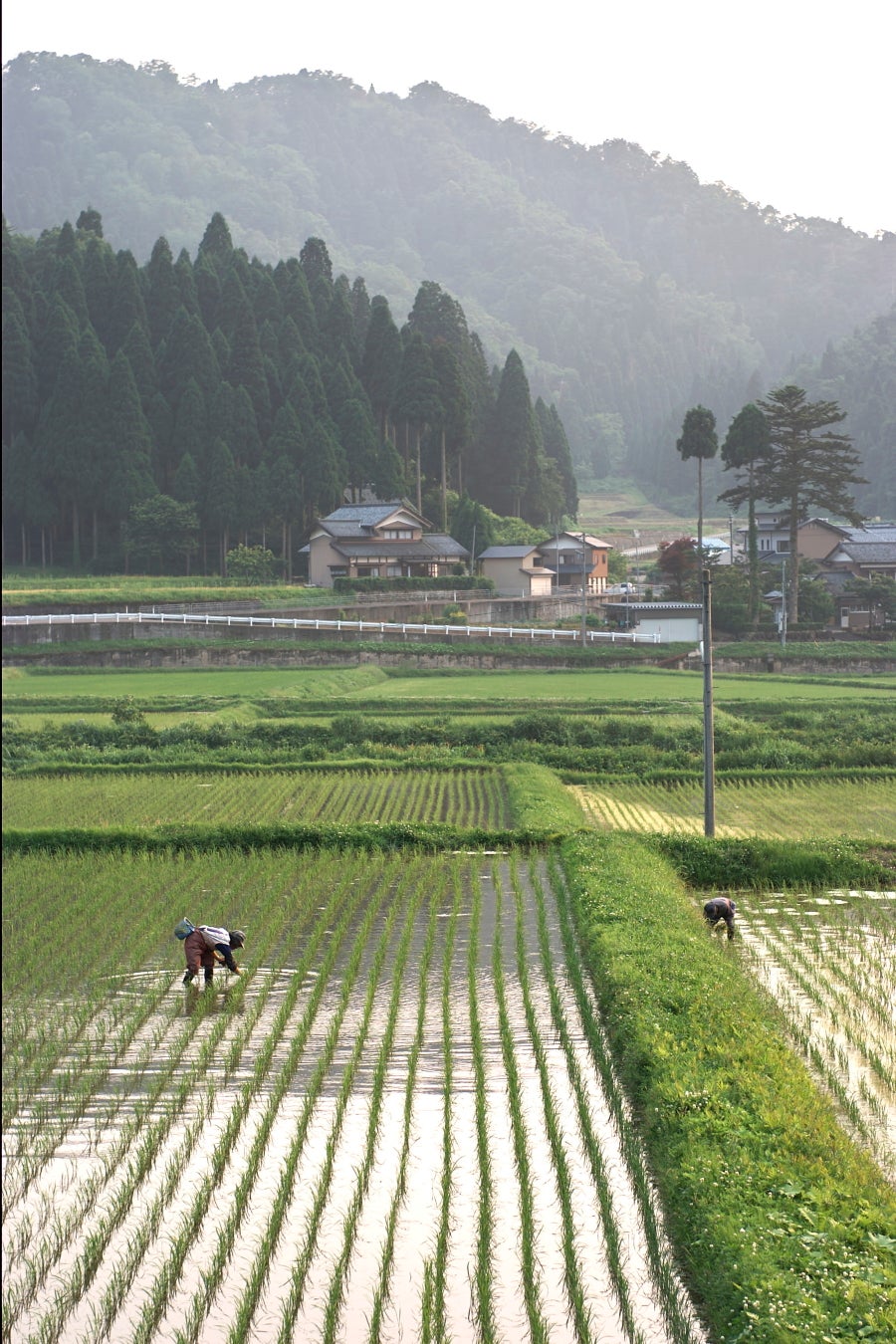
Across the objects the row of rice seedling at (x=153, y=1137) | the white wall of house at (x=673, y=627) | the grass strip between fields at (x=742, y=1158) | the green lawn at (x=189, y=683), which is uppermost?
the white wall of house at (x=673, y=627)

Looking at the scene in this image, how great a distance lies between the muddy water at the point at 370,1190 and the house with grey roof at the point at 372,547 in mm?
40632

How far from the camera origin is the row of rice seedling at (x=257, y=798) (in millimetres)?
17172

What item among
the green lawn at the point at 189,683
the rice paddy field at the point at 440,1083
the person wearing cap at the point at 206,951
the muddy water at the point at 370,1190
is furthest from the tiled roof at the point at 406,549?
the muddy water at the point at 370,1190

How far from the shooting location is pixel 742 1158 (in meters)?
5.81

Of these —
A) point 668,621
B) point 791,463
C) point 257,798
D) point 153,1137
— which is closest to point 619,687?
point 668,621

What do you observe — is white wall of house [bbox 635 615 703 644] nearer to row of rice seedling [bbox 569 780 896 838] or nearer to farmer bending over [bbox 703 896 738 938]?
row of rice seedling [bbox 569 780 896 838]

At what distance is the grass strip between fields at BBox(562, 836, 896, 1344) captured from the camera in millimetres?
4645

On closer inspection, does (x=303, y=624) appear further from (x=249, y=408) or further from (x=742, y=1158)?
(x=742, y=1158)

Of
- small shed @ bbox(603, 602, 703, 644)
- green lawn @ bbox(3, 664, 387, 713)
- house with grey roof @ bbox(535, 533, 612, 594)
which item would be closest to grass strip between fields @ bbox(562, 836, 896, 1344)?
green lawn @ bbox(3, 664, 387, 713)

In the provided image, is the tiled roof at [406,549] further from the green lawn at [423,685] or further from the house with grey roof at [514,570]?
the green lawn at [423,685]

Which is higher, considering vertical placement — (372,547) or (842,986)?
(372,547)

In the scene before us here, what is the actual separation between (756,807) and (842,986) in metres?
8.50

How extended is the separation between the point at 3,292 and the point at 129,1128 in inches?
209

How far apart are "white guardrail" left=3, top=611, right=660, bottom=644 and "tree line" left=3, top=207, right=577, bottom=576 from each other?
1683mm
